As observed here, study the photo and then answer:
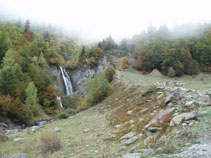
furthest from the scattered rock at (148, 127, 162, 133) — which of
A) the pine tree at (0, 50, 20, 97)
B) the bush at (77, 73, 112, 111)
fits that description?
the pine tree at (0, 50, 20, 97)

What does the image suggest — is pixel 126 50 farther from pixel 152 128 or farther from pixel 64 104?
pixel 152 128

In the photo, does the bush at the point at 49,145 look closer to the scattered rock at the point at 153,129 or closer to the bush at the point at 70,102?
the scattered rock at the point at 153,129

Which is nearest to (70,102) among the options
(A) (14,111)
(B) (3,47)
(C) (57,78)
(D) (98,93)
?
(C) (57,78)

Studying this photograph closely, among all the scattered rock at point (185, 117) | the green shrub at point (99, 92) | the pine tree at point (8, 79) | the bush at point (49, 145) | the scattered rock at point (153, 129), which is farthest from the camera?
the green shrub at point (99, 92)

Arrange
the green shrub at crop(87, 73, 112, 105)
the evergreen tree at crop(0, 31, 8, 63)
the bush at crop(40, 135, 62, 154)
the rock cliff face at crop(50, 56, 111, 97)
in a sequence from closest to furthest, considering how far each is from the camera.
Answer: the bush at crop(40, 135, 62, 154)
the green shrub at crop(87, 73, 112, 105)
the evergreen tree at crop(0, 31, 8, 63)
the rock cliff face at crop(50, 56, 111, 97)

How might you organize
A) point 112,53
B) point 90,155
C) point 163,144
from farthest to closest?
point 112,53
point 90,155
point 163,144

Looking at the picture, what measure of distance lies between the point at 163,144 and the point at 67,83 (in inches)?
2358

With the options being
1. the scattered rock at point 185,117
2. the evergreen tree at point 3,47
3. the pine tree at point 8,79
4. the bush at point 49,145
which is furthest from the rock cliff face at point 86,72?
the scattered rock at point 185,117

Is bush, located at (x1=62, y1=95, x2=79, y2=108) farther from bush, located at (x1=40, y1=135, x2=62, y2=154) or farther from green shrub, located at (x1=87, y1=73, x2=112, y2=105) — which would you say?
bush, located at (x1=40, y1=135, x2=62, y2=154)

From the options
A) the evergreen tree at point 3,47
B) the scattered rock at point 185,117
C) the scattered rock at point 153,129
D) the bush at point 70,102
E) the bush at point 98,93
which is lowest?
the bush at point 70,102

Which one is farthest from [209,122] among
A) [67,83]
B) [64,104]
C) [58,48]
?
[58,48]

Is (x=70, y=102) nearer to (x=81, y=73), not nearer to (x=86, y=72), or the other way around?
(x=81, y=73)

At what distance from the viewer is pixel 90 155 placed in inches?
246

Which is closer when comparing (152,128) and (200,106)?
(152,128)
